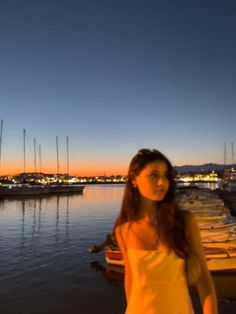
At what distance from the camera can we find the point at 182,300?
221 centimetres

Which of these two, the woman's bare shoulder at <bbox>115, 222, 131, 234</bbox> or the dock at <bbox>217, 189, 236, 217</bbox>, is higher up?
the woman's bare shoulder at <bbox>115, 222, 131, 234</bbox>

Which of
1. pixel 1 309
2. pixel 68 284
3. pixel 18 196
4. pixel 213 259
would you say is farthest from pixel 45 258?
pixel 18 196

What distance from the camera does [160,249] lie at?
2.22 m

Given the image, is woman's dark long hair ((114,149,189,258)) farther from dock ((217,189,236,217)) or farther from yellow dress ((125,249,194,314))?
dock ((217,189,236,217))

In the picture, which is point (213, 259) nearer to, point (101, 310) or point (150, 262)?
point (101, 310)

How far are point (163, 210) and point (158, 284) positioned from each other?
441 millimetres

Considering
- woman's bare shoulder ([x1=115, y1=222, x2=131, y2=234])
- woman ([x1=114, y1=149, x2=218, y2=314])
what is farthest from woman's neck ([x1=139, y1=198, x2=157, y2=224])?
woman's bare shoulder ([x1=115, y1=222, x2=131, y2=234])

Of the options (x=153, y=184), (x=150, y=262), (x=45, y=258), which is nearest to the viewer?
(x=150, y=262)

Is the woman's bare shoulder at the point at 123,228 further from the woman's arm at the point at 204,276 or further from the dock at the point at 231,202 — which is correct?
the dock at the point at 231,202

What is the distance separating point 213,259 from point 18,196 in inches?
2524

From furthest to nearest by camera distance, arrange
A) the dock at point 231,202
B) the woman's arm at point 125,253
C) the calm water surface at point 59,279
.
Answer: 1. the dock at point 231,202
2. the calm water surface at point 59,279
3. the woman's arm at point 125,253

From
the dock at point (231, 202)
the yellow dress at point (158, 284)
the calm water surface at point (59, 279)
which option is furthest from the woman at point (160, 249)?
the dock at point (231, 202)

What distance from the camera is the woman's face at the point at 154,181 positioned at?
2.38 m

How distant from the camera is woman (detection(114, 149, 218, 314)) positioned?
2.18 metres
